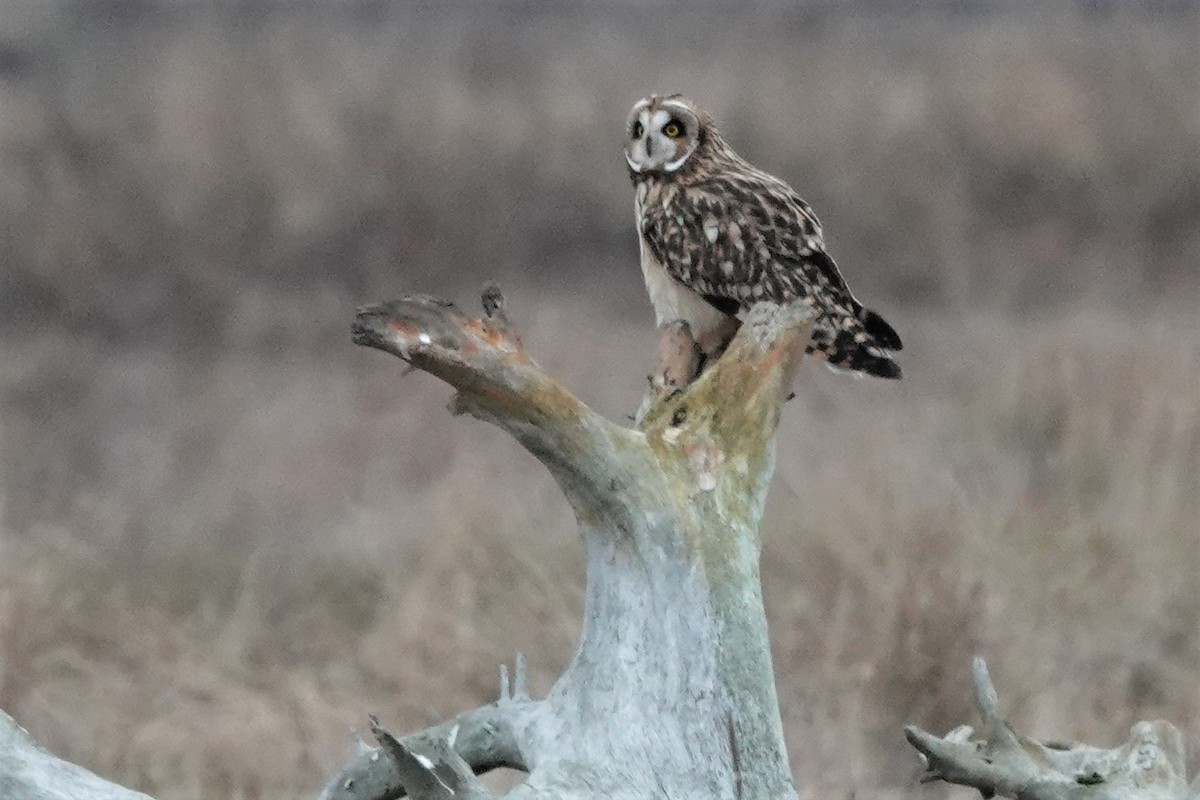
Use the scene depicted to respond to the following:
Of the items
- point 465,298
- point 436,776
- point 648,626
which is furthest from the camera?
point 465,298

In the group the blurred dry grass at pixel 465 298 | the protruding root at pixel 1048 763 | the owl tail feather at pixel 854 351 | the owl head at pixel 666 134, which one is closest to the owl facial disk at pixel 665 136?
the owl head at pixel 666 134

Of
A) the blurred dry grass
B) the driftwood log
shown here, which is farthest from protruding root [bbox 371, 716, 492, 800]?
the blurred dry grass

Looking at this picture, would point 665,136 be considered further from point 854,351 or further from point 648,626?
point 648,626

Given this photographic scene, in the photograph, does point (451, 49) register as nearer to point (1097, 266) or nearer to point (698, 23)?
point (698, 23)

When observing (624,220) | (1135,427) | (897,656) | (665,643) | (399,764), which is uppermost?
(624,220)

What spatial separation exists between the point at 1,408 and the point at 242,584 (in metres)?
2.57

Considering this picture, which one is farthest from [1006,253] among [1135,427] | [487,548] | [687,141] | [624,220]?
[687,141]

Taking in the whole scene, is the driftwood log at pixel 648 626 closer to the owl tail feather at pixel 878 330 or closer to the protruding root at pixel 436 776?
the protruding root at pixel 436 776

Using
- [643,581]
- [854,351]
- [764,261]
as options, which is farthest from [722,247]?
[643,581]

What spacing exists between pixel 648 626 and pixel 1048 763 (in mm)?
583

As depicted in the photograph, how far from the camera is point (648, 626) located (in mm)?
1987

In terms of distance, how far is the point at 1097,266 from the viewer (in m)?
9.60

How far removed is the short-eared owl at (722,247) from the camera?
110 inches

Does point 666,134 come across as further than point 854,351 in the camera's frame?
Yes
